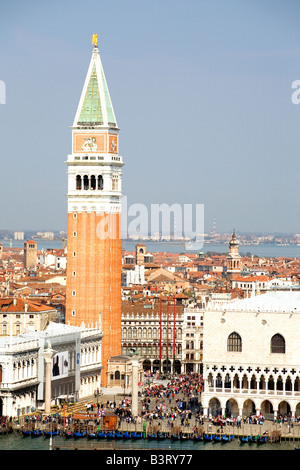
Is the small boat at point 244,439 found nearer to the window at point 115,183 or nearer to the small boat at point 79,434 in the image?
the small boat at point 79,434

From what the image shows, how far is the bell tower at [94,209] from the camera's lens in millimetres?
55344

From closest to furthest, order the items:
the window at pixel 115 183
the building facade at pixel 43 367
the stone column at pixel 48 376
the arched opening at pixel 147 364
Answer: the building facade at pixel 43 367, the stone column at pixel 48 376, the window at pixel 115 183, the arched opening at pixel 147 364

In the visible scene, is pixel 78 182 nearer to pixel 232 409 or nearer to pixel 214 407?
pixel 214 407

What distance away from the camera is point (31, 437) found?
4484cm

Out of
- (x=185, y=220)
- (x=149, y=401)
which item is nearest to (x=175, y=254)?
(x=185, y=220)

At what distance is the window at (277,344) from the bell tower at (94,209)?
9.61m

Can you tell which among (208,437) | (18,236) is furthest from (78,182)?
(18,236)

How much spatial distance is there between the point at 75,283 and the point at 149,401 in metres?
6.86

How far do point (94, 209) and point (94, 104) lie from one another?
3594 millimetres

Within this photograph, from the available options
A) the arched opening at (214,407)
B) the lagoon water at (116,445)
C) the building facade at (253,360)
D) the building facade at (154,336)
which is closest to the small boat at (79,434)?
the lagoon water at (116,445)

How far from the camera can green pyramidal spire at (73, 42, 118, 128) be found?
55.5m

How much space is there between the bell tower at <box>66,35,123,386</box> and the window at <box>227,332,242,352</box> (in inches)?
344

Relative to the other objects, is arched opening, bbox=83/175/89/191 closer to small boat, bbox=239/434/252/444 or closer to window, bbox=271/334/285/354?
window, bbox=271/334/285/354
